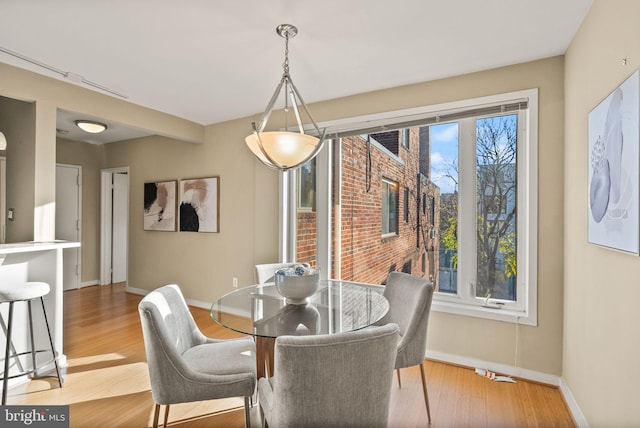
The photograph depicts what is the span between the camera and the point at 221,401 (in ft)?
7.11

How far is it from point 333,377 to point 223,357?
2.91ft

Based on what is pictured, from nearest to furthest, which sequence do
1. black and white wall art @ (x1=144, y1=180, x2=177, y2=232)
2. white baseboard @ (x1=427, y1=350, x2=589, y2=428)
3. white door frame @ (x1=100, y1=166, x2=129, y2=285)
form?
1. white baseboard @ (x1=427, y1=350, x2=589, y2=428)
2. black and white wall art @ (x1=144, y1=180, x2=177, y2=232)
3. white door frame @ (x1=100, y1=166, x2=129, y2=285)

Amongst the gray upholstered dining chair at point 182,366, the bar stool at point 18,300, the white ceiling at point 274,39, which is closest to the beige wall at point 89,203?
the white ceiling at point 274,39

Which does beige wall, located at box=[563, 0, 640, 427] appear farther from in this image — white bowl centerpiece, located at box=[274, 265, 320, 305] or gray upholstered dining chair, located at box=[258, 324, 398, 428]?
white bowl centerpiece, located at box=[274, 265, 320, 305]

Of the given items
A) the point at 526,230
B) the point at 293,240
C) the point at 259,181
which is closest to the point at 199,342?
the point at 293,240

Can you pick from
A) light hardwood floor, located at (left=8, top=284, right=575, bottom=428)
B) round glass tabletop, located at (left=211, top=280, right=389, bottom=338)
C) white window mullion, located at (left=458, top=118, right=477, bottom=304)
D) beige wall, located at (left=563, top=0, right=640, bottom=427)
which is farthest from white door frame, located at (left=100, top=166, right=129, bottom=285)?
beige wall, located at (left=563, top=0, right=640, bottom=427)

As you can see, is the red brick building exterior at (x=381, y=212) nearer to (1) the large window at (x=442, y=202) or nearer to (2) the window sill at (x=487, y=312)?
(1) the large window at (x=442, y=202)

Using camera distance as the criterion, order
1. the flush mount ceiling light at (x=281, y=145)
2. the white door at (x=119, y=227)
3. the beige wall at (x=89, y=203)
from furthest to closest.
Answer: the white door at (x=119, y=227), the beige wall at (x=89, y=203), the flush mount ceiling light at (x=281, y=145)

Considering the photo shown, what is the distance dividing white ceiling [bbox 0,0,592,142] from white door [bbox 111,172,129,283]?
3128 millimetres

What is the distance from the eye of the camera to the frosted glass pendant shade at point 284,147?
1698 mm

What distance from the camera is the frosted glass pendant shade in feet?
5.57

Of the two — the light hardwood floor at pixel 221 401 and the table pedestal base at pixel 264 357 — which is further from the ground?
the table pedestal base at pixel 264 357

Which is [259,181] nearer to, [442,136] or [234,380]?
[442,136]

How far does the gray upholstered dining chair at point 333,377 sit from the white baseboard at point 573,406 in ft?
4.91
